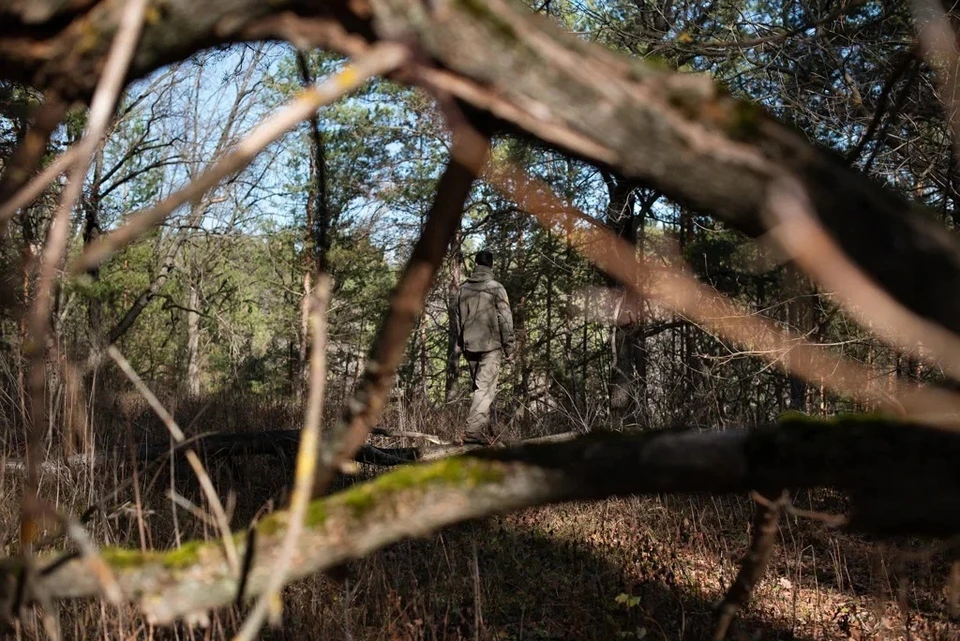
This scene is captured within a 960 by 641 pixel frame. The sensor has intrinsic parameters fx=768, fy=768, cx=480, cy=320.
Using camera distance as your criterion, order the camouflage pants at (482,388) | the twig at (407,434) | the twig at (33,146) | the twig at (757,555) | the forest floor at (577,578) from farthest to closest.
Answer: the camouflage pants at (482,388), the twig at (407,434), the forest floor at (577,578), the twig at (757,555), the twig at (33,146)

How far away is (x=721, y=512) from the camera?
650cm

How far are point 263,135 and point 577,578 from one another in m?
4.51

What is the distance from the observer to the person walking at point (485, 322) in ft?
26.7

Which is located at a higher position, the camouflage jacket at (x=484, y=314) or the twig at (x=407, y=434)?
the camouflage jacket at (x=484, y=314)

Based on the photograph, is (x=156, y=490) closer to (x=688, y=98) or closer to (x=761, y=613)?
(x=761, y=613)

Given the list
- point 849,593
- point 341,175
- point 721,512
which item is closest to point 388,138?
point 341,175

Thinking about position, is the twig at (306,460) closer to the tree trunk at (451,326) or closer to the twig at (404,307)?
the twig at (404,307)

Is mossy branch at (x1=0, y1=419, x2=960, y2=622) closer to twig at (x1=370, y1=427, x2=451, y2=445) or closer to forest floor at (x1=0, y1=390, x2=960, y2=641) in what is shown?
forest floor at (x1=0, y1=390, x2=960, y2=641)

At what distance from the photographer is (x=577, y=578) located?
5.01 m

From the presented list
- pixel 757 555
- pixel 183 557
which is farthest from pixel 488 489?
pixel 757 555

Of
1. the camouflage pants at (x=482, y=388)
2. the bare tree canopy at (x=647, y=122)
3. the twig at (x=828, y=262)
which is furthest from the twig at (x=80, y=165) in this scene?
the camouflage pants at (x=482, y=388)

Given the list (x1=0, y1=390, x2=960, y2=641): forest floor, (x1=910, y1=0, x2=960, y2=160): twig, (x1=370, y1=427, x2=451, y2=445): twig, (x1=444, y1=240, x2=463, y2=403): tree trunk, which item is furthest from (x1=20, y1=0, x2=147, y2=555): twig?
(x1=444, y1=240, x2=463, y2=403): tree trunk

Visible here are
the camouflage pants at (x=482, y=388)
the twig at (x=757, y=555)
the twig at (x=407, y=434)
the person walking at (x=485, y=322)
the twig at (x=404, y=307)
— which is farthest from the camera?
the person walking at (x=485, y=322)

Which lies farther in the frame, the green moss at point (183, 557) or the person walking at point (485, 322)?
the person walking at point (485, 322)
